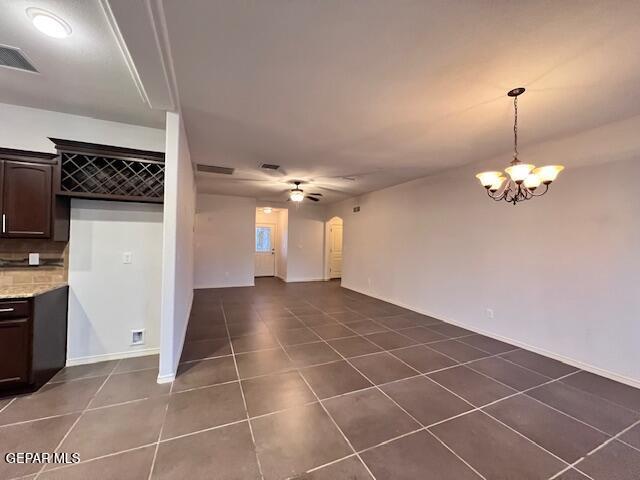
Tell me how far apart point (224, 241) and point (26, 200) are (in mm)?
5007

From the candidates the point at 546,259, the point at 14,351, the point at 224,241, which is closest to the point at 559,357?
the point at 546,259

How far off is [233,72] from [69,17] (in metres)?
0.96

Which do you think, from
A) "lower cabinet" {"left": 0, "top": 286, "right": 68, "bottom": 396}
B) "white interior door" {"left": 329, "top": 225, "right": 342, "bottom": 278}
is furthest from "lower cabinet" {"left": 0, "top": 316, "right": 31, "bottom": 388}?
"white interior door" {"left": 329, "top": 225, "right": 342, "bottom": 278}

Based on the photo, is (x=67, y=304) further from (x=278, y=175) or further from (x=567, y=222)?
(x=567, y=222)

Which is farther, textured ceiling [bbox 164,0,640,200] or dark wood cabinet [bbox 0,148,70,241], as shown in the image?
dark wood cabinet [bbox 0,148,70,241]

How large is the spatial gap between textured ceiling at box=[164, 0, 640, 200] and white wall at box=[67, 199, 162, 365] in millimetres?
1347

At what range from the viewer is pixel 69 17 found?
154 centimetres

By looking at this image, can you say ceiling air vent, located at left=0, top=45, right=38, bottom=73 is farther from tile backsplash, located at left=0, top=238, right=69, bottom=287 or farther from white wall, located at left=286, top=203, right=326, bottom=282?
white wall, located at left=286, top=203, right=326, bottom=282

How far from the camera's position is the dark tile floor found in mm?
1615

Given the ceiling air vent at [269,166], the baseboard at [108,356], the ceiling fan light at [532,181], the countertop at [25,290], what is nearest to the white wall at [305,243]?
the ceiling air vent at [269,166]

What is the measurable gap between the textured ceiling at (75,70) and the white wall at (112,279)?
99cm

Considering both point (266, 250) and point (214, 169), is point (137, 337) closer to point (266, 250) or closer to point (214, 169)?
point (214, 169)

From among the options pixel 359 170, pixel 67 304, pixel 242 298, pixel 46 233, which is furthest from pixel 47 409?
pixel 359 170

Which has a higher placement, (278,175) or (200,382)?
(278,175)
